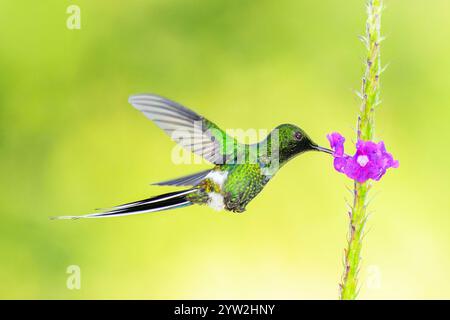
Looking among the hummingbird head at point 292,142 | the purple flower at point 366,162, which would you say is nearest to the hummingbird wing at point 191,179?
the hummingbird head at point 292,142

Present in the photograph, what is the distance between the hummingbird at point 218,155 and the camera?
6.08 feet

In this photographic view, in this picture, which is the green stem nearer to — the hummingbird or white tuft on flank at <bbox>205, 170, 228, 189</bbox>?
the hummingbird

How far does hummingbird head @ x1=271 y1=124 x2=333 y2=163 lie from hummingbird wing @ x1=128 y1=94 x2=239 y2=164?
0.75ft

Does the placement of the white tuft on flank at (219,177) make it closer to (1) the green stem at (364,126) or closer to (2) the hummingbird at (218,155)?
(2) the hummingbird at (218,155)

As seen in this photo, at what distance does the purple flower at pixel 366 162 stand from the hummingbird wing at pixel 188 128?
0.58 metres

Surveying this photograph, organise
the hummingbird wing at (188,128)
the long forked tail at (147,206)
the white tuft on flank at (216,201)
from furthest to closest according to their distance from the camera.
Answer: the white tuft on flank at (216,201) < the hummingbird wing at (188,128) < the long forked tail at (147,206)

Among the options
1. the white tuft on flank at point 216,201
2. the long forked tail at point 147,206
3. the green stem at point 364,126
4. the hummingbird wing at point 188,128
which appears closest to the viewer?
the green stem at point 364,126

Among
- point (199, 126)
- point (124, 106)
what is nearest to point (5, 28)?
point (124, 106)

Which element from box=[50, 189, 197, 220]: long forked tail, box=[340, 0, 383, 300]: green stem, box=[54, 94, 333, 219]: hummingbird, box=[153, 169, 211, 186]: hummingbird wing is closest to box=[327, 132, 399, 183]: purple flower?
box=[340, 0, 383, 300]: green stem

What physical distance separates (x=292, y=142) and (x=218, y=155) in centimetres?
29

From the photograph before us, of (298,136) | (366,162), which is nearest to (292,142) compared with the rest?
(298,136)

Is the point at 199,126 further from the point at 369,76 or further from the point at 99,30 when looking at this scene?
the point at 99,30

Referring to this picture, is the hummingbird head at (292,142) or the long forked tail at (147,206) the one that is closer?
the long forked tail at (147,206)

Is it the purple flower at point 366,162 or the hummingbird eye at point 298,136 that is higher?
the hummingbird eye at point 298,136
